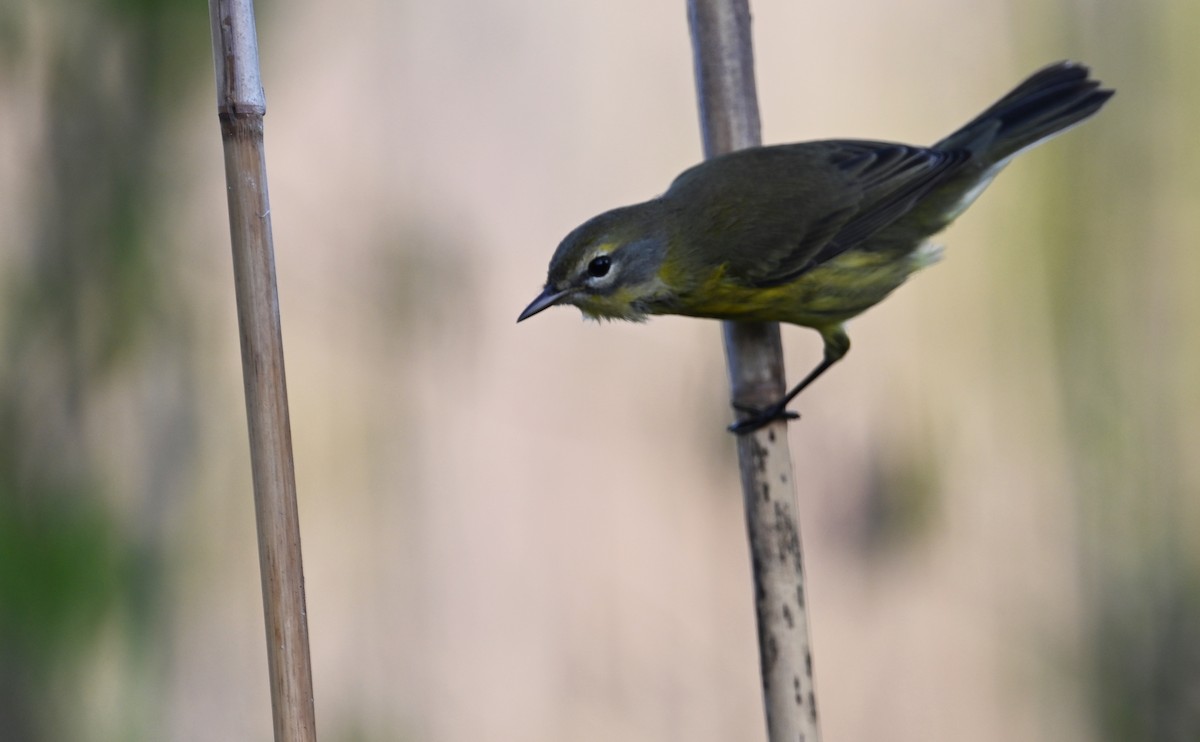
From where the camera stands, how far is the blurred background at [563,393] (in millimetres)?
2328

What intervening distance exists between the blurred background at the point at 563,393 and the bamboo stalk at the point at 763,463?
53 cm

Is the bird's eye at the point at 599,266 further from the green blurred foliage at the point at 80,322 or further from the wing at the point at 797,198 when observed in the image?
the green blurred foliage at the point at 80,322

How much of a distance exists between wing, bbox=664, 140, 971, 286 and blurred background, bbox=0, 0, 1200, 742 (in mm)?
407

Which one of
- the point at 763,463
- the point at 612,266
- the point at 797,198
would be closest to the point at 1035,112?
the point at 797,198

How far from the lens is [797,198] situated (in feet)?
7.50

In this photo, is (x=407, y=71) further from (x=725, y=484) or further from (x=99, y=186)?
(x=725, y=484)

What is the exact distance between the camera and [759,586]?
5.50ft

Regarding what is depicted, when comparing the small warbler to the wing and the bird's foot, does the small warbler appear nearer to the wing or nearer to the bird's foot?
the wing

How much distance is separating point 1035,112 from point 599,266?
1.07 meters

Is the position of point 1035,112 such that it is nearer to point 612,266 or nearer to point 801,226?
point 801,226

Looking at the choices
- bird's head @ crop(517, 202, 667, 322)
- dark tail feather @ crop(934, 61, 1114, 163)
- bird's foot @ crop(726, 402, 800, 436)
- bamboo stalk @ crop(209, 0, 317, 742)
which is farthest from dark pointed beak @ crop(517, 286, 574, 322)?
dark tail feather @ crop(934, 61, 1114, 163)

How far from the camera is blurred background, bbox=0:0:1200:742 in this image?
7.64ft

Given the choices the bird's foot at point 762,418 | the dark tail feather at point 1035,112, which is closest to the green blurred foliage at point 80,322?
the bird's foot at point 762,418

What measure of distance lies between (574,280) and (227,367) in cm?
91
